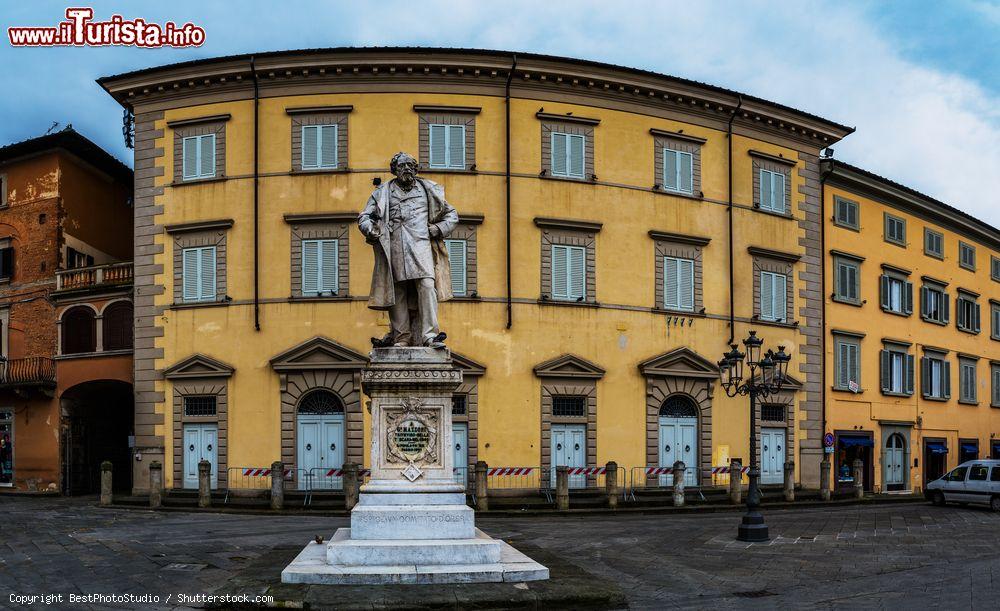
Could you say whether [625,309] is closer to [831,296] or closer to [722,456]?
[722,456]

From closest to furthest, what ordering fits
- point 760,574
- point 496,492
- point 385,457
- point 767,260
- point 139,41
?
1. point 385,457
2. point 760,574
3. point 139,41
4. point 496,492
5. point 767,260

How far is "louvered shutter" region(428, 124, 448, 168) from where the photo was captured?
28.0 metres

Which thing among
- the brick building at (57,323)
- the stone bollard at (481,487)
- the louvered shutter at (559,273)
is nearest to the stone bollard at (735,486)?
the louvered shutter at (559,273)

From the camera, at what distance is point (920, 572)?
14.3 m

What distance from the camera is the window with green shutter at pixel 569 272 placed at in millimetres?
28594

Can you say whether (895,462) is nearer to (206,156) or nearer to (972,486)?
(972,486)

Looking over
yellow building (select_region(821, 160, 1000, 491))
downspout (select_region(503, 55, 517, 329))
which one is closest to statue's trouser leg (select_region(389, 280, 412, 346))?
downspout (select_region(503, 55, 517, 329))

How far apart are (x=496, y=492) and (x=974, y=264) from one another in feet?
93.9

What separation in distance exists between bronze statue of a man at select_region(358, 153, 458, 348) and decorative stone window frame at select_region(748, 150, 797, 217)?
21730mm

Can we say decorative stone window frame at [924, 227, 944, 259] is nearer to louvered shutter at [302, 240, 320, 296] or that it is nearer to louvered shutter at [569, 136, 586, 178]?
louvered shutter at [569, 136, 586, 178]

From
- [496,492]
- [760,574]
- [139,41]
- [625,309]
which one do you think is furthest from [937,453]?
[139,41]

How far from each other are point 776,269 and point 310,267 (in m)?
15.9

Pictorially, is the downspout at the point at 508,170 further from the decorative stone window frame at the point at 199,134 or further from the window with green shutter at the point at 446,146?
the decorative stone window frame at the point at 199,134

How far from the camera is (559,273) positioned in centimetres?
2864
